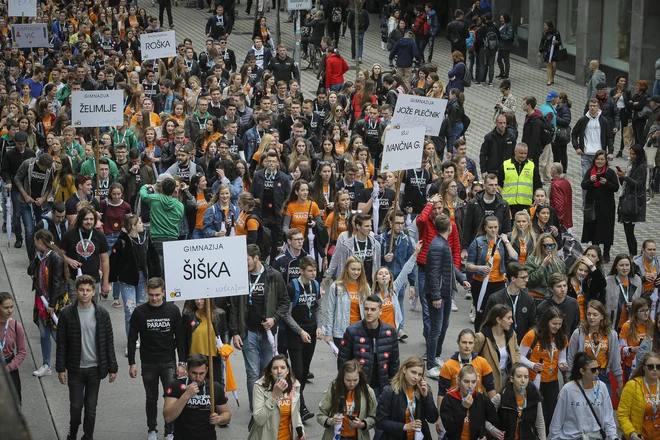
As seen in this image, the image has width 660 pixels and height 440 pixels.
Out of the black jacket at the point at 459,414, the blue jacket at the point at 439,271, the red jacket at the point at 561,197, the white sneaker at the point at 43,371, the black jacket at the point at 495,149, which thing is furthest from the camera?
the black jacket at the point at 495,149

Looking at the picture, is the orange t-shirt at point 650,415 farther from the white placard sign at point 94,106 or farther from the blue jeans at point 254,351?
the white placard sign at point 94,106

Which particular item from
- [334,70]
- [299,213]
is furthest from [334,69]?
[299,213]

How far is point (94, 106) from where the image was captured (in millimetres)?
15578

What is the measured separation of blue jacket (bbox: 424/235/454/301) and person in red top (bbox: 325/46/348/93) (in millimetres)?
12897

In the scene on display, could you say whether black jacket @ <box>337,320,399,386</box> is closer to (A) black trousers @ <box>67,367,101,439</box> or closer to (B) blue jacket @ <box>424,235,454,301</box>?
(B) blue jacket @ <box>424,235,454,301</box>

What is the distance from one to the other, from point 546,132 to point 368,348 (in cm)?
1007

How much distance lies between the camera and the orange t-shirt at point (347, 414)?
7.84 meters

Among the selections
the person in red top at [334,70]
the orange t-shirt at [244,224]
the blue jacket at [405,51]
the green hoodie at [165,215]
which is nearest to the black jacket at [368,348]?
the orange t-shirt at [244,224]

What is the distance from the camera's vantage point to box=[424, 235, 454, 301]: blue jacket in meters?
10.7

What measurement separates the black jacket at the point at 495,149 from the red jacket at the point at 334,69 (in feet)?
24.6

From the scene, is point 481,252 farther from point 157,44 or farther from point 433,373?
point 157,44

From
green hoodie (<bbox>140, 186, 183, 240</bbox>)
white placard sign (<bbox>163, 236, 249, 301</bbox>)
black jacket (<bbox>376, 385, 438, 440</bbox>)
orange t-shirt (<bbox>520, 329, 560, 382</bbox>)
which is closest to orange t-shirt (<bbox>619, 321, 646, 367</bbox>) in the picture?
orange t-shirt (<bbox>520, 329, 560, 382</bbox>)

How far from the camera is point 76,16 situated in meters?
34.0

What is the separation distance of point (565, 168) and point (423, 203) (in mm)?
6438
